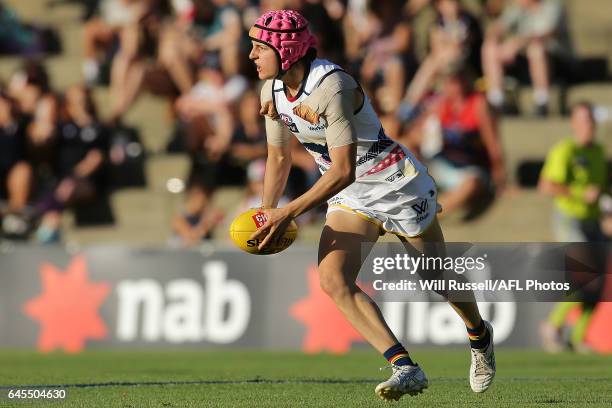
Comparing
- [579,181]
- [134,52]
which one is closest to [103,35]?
[134,52]

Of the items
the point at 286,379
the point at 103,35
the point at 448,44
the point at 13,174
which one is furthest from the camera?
the point at 103,35

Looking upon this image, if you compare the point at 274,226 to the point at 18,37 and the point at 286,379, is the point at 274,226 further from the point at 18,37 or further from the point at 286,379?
the point at 18,37

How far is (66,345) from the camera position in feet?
49.4

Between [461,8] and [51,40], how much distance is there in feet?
23.4

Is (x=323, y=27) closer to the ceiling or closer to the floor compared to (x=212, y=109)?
closer to the ceiling

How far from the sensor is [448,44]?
17.2 m

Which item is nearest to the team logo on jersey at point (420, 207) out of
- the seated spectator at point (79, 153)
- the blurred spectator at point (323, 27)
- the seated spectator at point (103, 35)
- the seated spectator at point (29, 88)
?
the blurred spectator at point (323, 27)

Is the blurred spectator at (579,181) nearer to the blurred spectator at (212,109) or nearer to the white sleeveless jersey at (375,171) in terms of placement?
the blurred spectator at (212,109)

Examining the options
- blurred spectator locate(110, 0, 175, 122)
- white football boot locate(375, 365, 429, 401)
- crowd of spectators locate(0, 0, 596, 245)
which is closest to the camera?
white football boot locate(375, 365, 429, 401)

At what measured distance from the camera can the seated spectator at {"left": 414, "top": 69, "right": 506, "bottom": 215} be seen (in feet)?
51.8

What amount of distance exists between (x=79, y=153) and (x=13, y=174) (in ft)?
2.93

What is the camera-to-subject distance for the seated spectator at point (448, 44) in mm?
17125

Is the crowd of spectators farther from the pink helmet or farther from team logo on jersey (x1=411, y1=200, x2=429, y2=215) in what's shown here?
the pink helmet

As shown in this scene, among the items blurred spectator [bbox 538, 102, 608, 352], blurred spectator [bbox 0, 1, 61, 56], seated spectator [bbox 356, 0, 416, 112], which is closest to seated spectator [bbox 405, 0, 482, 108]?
seated spectator [bbox 356, 0, 416, 112]
